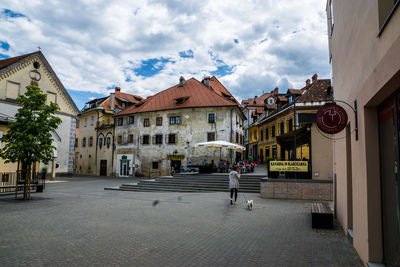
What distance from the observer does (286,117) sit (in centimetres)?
3566

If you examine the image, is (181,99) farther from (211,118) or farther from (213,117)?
(213,117)

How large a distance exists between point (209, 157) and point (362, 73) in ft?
94.8

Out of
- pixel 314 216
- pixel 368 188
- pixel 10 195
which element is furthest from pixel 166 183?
pixel 368 188

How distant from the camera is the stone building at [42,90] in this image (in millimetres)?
28122

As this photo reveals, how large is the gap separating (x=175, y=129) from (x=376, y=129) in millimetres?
32362

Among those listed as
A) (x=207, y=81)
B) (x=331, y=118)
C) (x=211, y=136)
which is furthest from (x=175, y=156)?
(x=331, y=118)

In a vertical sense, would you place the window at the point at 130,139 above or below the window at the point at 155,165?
above

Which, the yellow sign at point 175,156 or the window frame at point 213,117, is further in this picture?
the window frame at point 213,117

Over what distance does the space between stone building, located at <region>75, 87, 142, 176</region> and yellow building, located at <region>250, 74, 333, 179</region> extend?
76.6ft

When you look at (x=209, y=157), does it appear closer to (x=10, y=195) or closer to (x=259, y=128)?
(x=259, y=128)

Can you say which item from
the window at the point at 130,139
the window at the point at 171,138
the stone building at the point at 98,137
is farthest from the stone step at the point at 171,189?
the stone building at the point at 98,137

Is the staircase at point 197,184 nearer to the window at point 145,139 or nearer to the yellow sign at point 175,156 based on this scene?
the yellow sign at point 175,156

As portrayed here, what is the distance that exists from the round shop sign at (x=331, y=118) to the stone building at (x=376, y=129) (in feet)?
1.92

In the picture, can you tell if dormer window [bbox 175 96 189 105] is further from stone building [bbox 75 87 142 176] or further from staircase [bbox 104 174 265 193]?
staircase [bbox 104 174 265 193]
